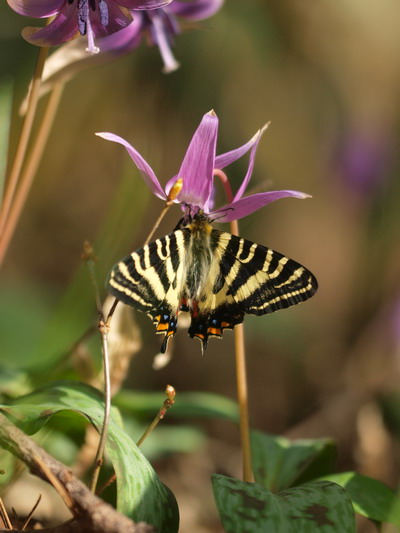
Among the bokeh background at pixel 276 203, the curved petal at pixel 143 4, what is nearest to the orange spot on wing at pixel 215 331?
the curved petal at pixel 143 4

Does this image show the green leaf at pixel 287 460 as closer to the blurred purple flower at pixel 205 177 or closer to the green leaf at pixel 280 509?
the green leaf at pixel 280 509

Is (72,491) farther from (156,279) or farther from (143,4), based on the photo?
(143,4)

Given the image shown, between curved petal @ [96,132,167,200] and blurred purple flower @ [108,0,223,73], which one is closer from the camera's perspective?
curved petal @ [96,132,167,200]

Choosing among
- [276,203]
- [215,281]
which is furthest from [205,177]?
[276,203]

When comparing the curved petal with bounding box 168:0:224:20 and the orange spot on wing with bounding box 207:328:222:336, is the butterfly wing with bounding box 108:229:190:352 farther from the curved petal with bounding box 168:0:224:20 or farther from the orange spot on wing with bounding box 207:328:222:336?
the curved petal with bounding box 168:0:224:20

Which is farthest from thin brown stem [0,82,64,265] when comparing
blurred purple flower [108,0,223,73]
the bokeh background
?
the bokeh background

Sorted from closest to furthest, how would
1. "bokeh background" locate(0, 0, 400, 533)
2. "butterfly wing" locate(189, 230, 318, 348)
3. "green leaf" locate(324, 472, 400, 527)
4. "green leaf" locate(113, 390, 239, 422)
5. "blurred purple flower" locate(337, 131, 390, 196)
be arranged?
"butterfly wing" locate(189, 230, 318, 348)
"green leaf" locate(324, 472, 400, 527)
"green leaf" locate(113, 390, 239, 422)
"bokeh background" locate(0, 0, 400, 533)
"blurred purple flower" locate(337, 131, 390, 196)
